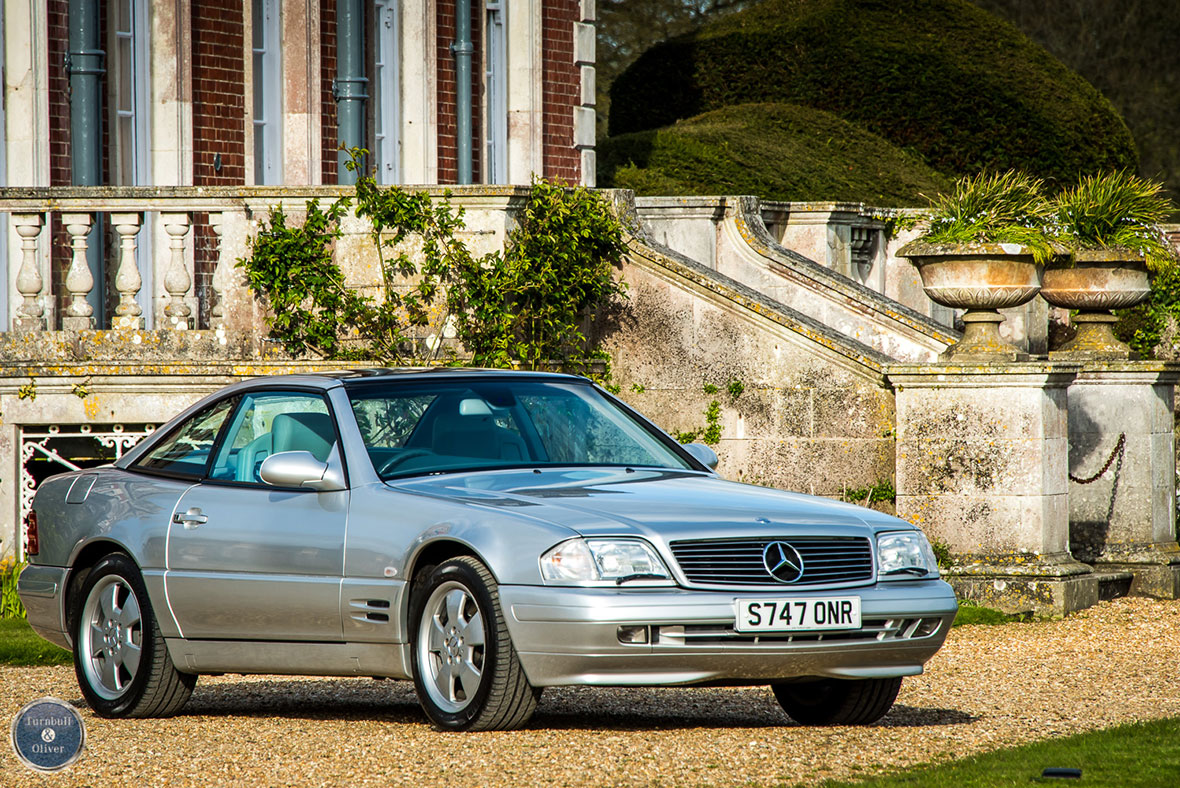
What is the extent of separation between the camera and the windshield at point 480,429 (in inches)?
288

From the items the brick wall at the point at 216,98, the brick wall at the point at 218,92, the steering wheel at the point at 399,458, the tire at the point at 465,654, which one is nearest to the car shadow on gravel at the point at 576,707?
the tire at the point at 465,654

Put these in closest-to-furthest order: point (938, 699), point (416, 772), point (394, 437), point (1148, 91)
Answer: point (416, 772) → point (394, 437) → point (938, 699) → point (1148, 91)

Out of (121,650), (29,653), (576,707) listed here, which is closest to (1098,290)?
(576,707)

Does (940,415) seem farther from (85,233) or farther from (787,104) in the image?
(787,104)

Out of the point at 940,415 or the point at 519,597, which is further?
the point at 940,415

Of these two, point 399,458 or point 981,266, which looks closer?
point 399,458

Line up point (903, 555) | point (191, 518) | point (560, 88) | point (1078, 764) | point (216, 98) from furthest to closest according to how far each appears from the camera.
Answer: point (560, 88) < point (216, 98) < point (191, 518) < point (903, 555) < point (1078, 764)

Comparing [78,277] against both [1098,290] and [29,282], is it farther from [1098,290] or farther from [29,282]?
[1098,290]

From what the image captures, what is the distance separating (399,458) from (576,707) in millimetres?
1342

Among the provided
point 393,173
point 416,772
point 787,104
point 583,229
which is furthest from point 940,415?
point 787,104

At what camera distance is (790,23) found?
25062 mm

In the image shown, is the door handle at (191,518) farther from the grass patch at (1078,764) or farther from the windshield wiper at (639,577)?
the grass patch at (1078,764)

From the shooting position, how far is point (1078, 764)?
245 inches

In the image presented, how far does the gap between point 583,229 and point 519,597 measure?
663 cm
